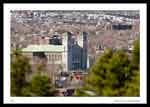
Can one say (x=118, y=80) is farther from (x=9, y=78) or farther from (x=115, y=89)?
(x=9, y=78)

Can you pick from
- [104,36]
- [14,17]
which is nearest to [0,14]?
[14,17]

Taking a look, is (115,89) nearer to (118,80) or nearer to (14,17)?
(118,80)

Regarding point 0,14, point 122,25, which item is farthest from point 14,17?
point 122,25

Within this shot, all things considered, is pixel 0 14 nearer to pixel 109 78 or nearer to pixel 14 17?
pixel 14 17

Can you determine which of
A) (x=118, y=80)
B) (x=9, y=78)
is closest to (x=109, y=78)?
(x=118, y=80)

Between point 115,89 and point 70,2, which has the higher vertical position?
point 70,2

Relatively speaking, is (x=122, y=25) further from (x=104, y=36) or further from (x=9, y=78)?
(x=9, y=78)

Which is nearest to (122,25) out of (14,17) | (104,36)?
(104,36)
